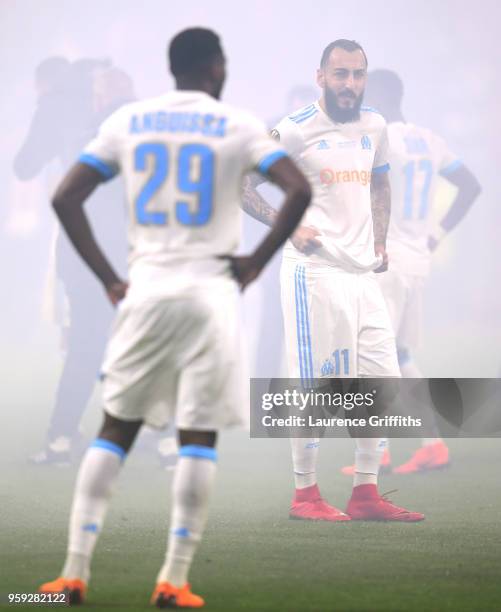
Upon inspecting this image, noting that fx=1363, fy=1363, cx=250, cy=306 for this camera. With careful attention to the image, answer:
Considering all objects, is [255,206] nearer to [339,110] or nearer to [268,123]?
[339,110]

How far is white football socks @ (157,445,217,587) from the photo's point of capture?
361cm

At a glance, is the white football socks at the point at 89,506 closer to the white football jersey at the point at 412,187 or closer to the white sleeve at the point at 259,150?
the white sleeve at the point at 259,150

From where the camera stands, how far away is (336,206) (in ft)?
19.3

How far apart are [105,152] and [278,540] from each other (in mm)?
1989

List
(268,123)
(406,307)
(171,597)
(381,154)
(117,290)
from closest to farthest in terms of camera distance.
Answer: (171,597), (117,290), (381,154), (268,123), (406,307)

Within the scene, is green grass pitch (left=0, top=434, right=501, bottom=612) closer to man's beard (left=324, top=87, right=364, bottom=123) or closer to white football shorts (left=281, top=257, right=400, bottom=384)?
white football shorts (left=281, top=257, right=400, bottom=384)

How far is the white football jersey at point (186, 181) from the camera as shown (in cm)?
367

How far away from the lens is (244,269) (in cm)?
371

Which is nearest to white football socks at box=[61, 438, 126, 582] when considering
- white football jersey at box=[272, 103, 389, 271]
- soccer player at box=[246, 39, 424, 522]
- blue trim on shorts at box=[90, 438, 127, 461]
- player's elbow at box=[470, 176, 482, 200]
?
blue trim on shorts at box=[90, 438, 127, 461]

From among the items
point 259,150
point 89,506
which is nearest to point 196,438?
point 89,506

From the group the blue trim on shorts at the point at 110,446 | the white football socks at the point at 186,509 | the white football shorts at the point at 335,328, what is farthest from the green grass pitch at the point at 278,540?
the white football shorts at the point at 335,328

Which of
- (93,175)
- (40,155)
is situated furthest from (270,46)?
(93,175)

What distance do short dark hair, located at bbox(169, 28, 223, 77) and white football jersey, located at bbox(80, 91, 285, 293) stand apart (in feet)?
0.50

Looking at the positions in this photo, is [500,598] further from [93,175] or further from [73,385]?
[73,385]
